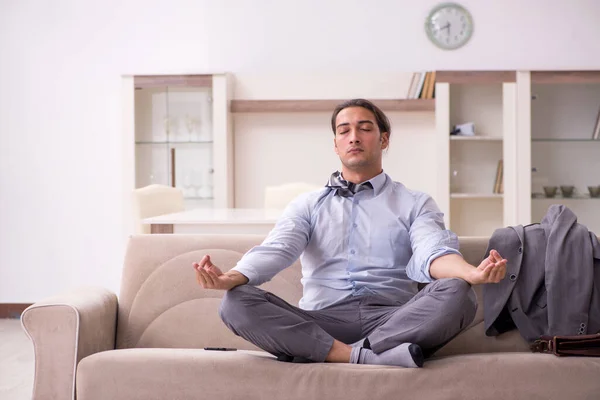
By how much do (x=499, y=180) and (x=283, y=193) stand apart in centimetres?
144

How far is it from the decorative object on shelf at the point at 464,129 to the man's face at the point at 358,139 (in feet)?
8.49

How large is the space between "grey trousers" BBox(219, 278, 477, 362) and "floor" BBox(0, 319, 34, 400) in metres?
1.47

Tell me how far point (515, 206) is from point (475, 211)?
0.26m

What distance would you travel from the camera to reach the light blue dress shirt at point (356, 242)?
2373 millimetres

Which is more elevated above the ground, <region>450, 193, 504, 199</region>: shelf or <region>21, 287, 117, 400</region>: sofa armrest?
<region>450, 193, 504, 199</region>: shelf

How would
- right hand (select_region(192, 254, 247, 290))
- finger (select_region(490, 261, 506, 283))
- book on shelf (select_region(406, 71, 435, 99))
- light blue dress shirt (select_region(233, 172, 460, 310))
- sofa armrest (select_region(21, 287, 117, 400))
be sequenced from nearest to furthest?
finger (select_region(490, 261, 506, 283)) < right hand (select_region(192, 254, 247, 290)) < sofa armrest (select_region(21, 287, 117, 400)) < light blue dress shirt (select_region(233, 172, 460, 310)) < book on shelf (select_region(406, 71, 435, 99))

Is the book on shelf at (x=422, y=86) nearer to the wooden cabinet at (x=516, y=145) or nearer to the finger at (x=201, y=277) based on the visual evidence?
the wooden cabinet at (x=516, y=145)

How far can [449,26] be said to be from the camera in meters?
5.41

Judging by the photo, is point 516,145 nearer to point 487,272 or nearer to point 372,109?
point 372,109

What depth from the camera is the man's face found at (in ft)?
8.39

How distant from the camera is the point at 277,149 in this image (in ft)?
17.8

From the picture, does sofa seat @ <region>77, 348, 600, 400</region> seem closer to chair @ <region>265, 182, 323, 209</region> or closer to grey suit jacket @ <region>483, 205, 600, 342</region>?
grey suit jacket @ <region>483, 205, 600, 342</region>

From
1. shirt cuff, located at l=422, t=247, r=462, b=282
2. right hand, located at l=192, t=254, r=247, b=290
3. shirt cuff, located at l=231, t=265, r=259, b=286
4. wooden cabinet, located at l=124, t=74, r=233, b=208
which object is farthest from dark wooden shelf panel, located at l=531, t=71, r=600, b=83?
right hand, located at l=192, t=254, r=247, b=290

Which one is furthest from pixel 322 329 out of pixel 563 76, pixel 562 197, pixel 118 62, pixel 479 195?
pixel 118 62
